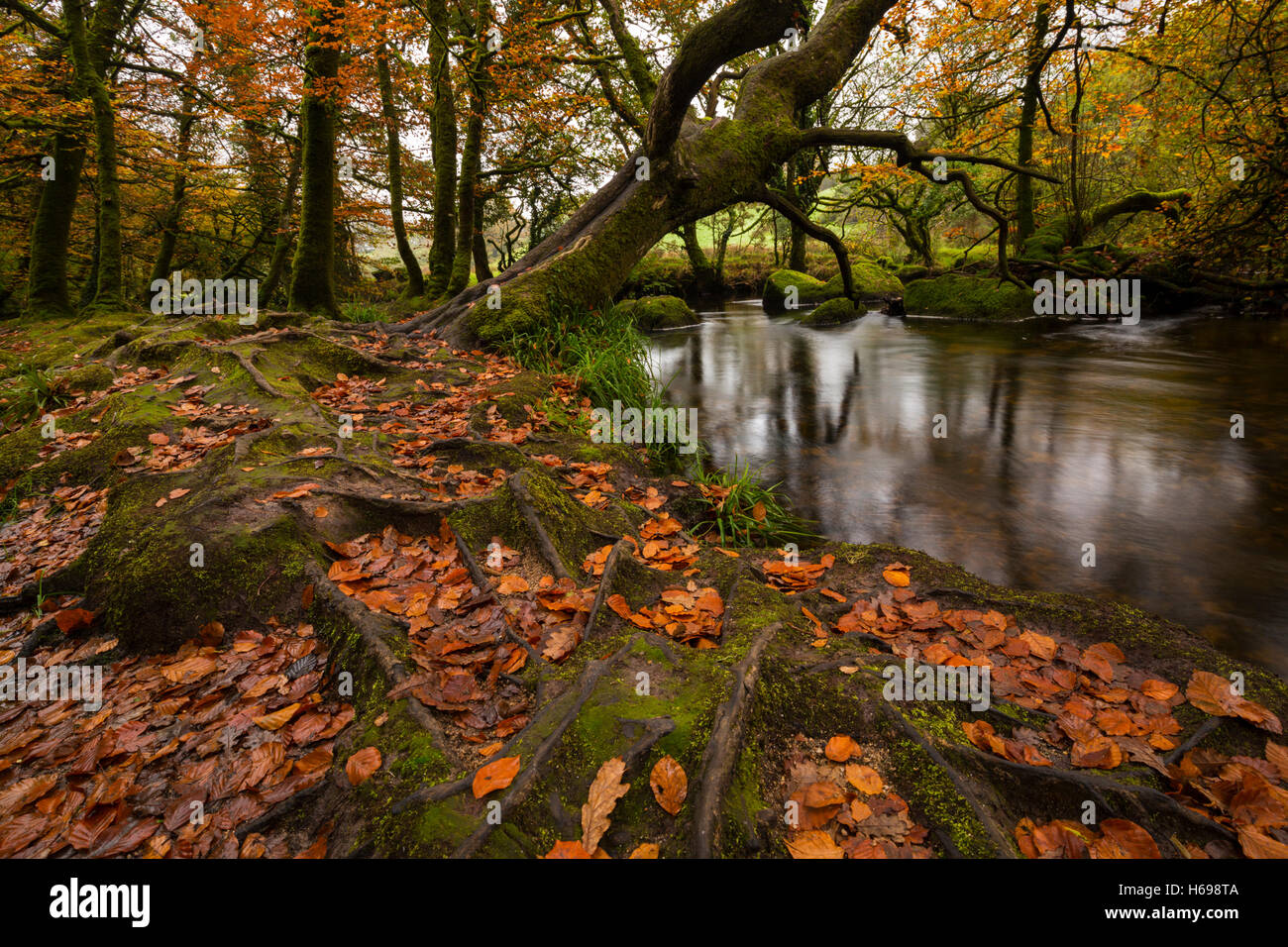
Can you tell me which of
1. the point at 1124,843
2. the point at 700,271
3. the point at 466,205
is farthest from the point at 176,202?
the point at 1124,843

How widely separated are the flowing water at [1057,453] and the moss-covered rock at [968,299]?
8.58 feet

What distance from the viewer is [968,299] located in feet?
52.1

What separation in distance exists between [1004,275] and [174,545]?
11.4 metres

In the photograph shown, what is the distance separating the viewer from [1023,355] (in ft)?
36.1

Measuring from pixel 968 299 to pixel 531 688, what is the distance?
18.2m

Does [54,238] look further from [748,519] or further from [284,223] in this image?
[748,519]

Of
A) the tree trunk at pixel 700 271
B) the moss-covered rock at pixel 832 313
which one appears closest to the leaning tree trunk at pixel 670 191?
the moss-covered rock at pixel 832 313

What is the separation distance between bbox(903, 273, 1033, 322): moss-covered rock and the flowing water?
261 centimetres

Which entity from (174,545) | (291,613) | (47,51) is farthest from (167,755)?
(47,51)

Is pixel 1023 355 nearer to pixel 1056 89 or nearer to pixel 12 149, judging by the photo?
pixel 1056 89

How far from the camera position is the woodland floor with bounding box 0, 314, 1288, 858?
5.28 ft

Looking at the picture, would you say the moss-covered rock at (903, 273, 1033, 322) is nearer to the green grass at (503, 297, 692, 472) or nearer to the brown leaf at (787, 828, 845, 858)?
the green grass at (503, 297, 692, 472)

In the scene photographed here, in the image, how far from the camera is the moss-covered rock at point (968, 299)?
1484 centimetres

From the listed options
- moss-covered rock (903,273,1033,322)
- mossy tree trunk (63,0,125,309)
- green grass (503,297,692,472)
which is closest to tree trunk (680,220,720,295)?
moss-covered rock (903,273,1033,322)
